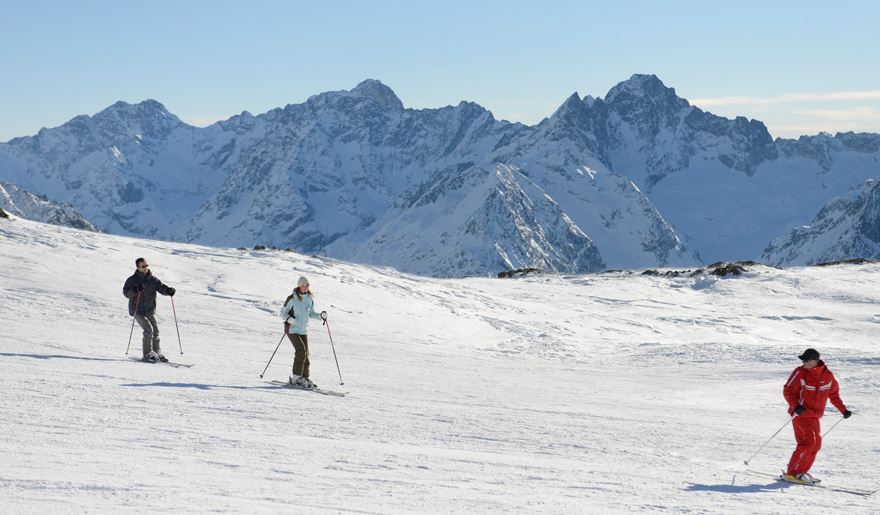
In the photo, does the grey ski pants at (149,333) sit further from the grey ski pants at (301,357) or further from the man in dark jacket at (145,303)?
the grey ski pants at (301,357)

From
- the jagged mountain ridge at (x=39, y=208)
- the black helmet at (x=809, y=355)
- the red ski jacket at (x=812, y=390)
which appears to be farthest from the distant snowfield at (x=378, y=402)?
the jagged mountain ridge at (x=39, y=208)

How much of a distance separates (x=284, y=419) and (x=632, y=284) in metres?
34.0

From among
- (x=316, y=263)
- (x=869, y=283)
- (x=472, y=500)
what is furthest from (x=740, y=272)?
(x=472, y=500)

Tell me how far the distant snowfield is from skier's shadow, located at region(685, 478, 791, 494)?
0.04m

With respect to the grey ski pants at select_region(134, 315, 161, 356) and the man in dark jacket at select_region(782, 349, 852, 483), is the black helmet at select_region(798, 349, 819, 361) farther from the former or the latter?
the grey ski pants at select_region(134, 315, 161, 356)

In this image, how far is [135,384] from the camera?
14023 mm

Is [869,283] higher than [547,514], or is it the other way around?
[869,283]

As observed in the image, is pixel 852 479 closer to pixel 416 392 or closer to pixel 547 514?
pixel 547 514

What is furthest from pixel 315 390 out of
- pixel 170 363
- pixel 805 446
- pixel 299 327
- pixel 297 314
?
pixel 805 446

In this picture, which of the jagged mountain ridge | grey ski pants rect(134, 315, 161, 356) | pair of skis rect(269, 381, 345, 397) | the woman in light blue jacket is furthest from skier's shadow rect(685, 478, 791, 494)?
the jagged mountain ridge

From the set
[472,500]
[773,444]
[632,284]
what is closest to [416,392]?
[773,444]

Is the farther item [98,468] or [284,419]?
[284,419]

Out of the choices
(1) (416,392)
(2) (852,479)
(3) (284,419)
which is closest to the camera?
(2) (852,479)

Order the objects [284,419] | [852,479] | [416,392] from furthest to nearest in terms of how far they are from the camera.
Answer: [416,392] < [284,419] < [852,479]
